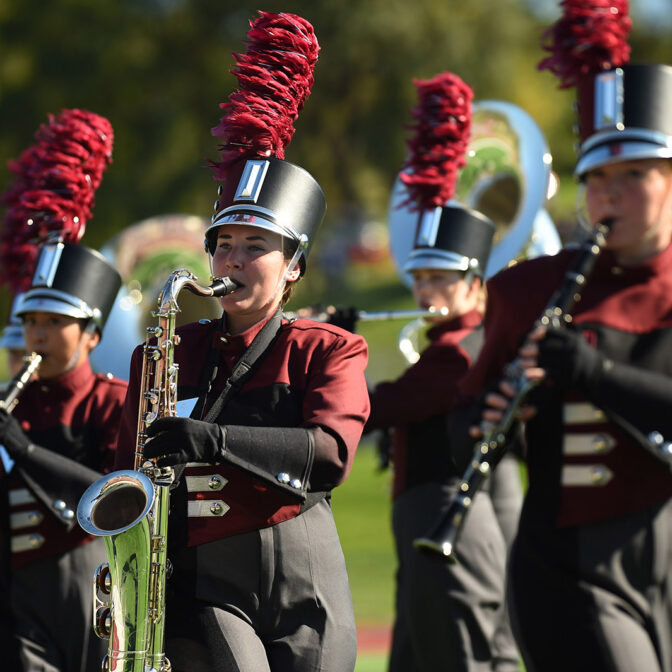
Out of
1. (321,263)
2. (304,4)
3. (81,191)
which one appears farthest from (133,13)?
(81,191)

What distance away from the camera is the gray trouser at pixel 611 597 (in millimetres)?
3572

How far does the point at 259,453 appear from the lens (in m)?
3.81

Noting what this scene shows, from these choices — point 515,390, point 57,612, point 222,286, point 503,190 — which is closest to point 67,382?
point 57,612

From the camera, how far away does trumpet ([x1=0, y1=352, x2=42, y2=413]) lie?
212 inches

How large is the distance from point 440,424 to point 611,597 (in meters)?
2.53

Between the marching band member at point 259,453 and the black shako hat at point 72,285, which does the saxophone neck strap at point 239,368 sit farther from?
the black shako hat at point 72,285

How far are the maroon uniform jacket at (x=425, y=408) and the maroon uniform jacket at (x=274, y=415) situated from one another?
5.98 feet

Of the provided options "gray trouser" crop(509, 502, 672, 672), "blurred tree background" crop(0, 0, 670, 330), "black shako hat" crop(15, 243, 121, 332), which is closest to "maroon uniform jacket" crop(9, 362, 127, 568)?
"black shako hat" crop(15, 243, 121, 332)

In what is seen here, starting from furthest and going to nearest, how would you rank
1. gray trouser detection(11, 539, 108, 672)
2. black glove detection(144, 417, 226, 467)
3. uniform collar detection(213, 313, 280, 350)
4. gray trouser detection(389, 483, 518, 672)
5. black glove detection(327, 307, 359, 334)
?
1. black glove detection(327, 307, 359, 334)
2. gray trouser detection(389, 483, 518, 672)
3. gray trouser detection(11, 539, 108, 672)
4. uniform collar detection(213, 313, 280, 350)
5. black glove detection(144, 417, 226, 467)

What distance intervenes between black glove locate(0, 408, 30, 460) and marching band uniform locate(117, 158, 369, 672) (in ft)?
3.85

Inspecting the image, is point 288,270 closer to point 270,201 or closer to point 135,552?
point 270,201

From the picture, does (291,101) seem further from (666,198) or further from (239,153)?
(666,198)

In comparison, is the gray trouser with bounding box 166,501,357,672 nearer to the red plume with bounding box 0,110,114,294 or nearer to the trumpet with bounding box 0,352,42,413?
the trumpet with bounding box 0,352,42,413

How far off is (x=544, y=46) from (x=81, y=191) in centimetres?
253
